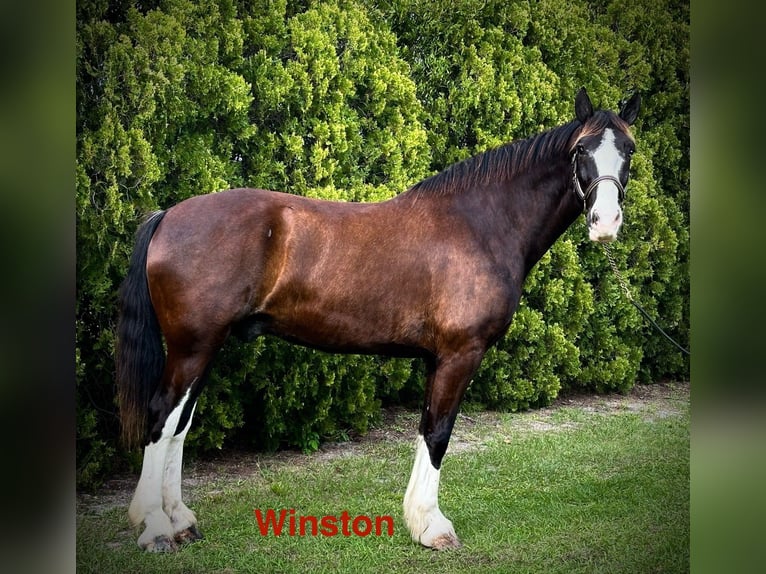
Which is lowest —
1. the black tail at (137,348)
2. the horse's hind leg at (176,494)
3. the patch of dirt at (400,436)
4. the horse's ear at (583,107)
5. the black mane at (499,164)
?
the patch of dirt at (400,436)

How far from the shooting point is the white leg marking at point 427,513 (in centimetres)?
325

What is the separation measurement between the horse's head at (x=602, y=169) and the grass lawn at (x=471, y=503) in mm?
1573

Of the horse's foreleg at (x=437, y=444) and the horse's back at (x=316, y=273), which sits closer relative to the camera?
the horse's back at (x=316, y=273)

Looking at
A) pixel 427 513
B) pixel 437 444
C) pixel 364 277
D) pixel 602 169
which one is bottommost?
pixel 427 513

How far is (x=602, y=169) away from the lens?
304cm

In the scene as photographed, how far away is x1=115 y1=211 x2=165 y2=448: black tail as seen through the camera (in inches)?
125

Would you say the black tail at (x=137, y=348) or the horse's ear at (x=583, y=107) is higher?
the horse's ear at (x=583, y=107)

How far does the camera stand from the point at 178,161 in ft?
13.4

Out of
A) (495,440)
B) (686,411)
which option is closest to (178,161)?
(495,440)

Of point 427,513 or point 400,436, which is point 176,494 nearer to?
point 427,513

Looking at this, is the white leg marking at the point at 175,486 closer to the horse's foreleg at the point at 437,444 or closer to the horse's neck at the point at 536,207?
the horse's foreleg at the point at 437,444

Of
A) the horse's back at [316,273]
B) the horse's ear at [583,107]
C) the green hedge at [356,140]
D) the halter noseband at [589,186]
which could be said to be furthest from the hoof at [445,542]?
the horse's ear at [583,107]

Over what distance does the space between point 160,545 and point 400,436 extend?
7.44 feet

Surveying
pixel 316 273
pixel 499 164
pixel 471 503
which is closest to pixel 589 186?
pixel 499 164
